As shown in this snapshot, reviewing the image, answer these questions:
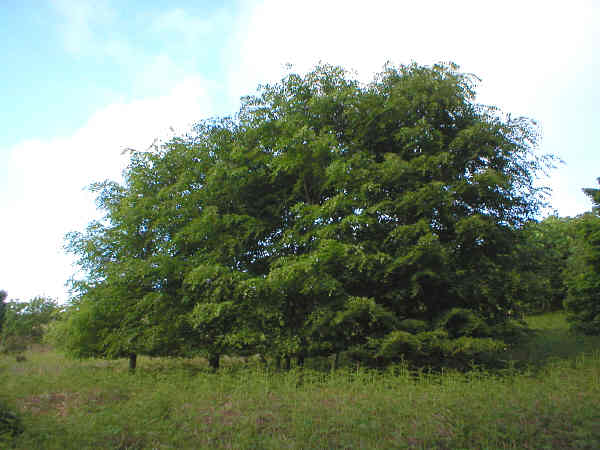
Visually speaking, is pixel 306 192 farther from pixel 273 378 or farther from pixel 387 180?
pixel 273 378

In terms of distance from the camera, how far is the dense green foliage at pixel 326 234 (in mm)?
10719

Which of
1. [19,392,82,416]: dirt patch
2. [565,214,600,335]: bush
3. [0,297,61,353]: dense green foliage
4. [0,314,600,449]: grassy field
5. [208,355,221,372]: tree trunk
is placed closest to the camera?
[0,314,600,449]: grassy field

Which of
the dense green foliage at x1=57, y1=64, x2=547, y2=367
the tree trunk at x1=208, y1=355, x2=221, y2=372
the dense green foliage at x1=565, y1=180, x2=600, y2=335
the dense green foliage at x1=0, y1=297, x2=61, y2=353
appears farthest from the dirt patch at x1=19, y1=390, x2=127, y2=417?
the dense green foliage at x1=0, y1=297, x2=61, y2=353

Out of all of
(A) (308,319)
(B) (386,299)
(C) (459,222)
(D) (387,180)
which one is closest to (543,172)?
(C) (459,222)

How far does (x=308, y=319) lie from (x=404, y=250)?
3373mm

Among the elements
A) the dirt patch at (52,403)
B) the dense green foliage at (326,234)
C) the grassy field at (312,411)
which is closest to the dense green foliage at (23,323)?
the dense green foliage at (326,234)

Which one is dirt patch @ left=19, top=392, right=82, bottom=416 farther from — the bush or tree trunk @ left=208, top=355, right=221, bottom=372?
the bush

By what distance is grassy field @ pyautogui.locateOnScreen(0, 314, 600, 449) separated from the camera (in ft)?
18.6

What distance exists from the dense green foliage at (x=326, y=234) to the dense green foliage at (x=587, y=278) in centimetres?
466

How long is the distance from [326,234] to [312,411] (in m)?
4.96

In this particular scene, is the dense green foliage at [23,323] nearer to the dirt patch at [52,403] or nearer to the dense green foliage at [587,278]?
the dirt patch at [52,403]

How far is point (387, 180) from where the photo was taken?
37.5ft

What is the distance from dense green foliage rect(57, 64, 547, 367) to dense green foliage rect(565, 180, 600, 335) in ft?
15.3

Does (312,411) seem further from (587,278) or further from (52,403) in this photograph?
(587,278)
